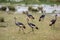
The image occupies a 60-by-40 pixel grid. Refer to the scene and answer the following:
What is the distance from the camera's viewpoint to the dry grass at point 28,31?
261cm

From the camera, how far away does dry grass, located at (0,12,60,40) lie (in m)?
2.61

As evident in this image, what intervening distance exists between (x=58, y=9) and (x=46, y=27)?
0.89 feet

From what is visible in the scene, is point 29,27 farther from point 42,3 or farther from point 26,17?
point 42,3

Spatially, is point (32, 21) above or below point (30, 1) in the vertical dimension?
below

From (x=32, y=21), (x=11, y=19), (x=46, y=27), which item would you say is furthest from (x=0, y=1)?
(x=46, y=27)

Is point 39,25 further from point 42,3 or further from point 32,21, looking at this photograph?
point 42,3

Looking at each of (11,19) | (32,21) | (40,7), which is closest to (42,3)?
(40,7)

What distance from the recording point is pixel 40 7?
278cm

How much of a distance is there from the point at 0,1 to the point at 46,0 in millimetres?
573

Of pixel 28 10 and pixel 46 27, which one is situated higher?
pixel 28 10

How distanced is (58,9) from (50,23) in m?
0.20

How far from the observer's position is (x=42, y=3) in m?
2.78

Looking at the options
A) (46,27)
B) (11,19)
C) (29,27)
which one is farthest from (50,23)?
(11,19)

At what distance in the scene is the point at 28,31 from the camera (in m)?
2.68
